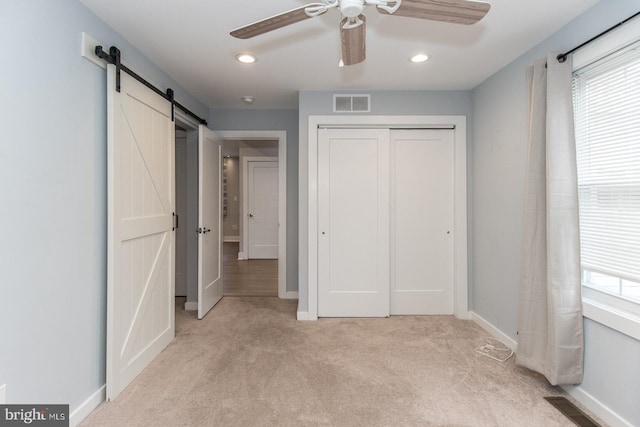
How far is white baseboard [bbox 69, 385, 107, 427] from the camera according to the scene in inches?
69.9

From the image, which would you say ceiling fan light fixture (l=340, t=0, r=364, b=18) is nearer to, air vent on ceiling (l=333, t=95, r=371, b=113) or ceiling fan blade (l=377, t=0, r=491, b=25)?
ceiling fan blade (l=377, t=0, r=491, b=25)

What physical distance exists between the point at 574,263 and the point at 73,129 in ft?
9.81

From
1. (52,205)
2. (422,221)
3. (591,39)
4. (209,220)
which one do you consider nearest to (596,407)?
(422,221)

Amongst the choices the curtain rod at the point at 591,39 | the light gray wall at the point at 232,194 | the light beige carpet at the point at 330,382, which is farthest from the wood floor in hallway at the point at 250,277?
the curtain rod at the point at 591,39

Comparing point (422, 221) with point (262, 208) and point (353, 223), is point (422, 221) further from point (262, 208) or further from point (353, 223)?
point (262, 208)

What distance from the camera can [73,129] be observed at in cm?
177

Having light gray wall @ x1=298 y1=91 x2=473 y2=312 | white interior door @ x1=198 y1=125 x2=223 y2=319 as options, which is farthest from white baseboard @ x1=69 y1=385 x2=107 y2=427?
light gray wall @ x1=298 y1=91 x2=473 y2=312

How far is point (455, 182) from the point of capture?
346 cm

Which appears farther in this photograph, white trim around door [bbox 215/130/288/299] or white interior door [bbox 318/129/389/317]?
white trim around door [bbox 215/130/288/299]

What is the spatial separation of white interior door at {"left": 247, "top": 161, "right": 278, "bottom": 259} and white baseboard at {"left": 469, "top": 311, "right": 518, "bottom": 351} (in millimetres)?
4679

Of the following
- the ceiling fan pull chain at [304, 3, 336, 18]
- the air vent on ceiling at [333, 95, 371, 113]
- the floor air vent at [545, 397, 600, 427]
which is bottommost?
the floor air vent at [545, 397, 600, 427]

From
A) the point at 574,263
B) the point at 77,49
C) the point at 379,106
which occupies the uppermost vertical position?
the point at 379,106

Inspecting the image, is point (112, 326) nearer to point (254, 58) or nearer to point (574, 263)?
point (254, 58)

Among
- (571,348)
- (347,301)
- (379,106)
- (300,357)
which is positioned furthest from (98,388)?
(379,106)
